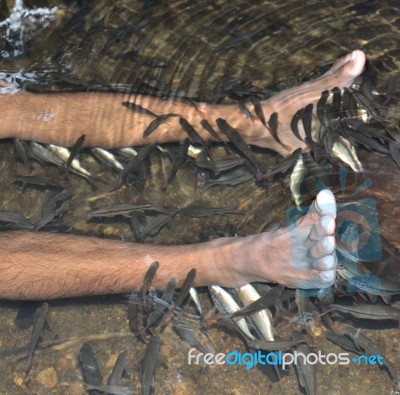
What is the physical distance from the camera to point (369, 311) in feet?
13.7

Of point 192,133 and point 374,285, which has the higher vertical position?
point 192,133

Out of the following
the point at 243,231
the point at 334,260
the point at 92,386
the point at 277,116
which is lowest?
the point at 92,386

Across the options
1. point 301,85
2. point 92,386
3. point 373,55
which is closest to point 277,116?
point 301,85

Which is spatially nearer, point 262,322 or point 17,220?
point 262,322

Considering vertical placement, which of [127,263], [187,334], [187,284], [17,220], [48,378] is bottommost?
Answer: [48,378]

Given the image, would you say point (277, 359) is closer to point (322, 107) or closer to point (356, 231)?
point (356, 231)

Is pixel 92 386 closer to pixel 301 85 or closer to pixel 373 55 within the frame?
pixel 301 85

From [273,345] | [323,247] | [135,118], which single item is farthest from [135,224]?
[323,247]

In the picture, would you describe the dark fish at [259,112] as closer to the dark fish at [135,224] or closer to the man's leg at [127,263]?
the man's leg at [127,263]

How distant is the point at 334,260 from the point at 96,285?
1.59 m

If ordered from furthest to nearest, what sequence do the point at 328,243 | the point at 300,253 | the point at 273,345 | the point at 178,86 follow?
the point at 178,86, the point at 273,345, the point at 300,253, the point at 328,243

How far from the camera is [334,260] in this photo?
3.90m

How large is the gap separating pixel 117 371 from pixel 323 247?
1626mm

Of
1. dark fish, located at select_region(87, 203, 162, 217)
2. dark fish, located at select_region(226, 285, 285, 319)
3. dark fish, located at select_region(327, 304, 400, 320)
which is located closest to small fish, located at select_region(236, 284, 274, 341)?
dark fish, located at select_region(226, 285, 285, 319)
